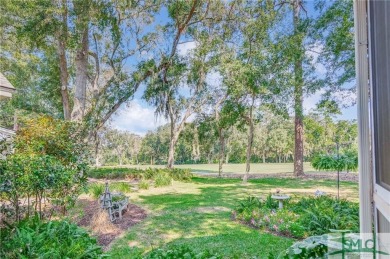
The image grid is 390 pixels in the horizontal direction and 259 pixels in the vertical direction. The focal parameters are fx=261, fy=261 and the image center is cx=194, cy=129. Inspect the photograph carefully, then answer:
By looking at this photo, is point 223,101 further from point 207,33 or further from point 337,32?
point 337,32

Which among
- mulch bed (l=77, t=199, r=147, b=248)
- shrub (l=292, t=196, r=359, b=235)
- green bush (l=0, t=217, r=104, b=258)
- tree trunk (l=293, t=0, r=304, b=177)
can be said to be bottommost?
mulch bed (l=77, t=199, r=147, b=248)

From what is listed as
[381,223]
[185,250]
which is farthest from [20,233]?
[381,223]

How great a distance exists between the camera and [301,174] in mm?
8859

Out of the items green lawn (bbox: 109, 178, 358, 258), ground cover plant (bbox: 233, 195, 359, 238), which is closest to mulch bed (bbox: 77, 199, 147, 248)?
green lawn (bbox: 109, 178, 358, 258)

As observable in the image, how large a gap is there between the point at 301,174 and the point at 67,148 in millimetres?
7641

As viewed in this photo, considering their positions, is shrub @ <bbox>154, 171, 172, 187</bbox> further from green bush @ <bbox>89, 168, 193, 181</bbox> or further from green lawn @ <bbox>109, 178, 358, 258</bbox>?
green lawn @ <bbox>109, 178, 358, 258</bbox>

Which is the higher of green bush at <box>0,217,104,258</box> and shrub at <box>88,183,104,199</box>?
green bush at <box>0,217,104,258</box>

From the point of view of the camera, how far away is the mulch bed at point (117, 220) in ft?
10.5

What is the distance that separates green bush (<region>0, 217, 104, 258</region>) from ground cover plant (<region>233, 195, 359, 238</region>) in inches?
86.5

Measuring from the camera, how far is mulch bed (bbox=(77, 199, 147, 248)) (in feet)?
10.5

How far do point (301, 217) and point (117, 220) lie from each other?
2.67 metres

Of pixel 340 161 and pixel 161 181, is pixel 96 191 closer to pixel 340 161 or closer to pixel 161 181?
pixel 161 181

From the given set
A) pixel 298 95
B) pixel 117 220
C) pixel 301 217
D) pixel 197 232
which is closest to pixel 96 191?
pixel 117 220

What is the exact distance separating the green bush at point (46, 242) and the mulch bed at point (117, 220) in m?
0.69
